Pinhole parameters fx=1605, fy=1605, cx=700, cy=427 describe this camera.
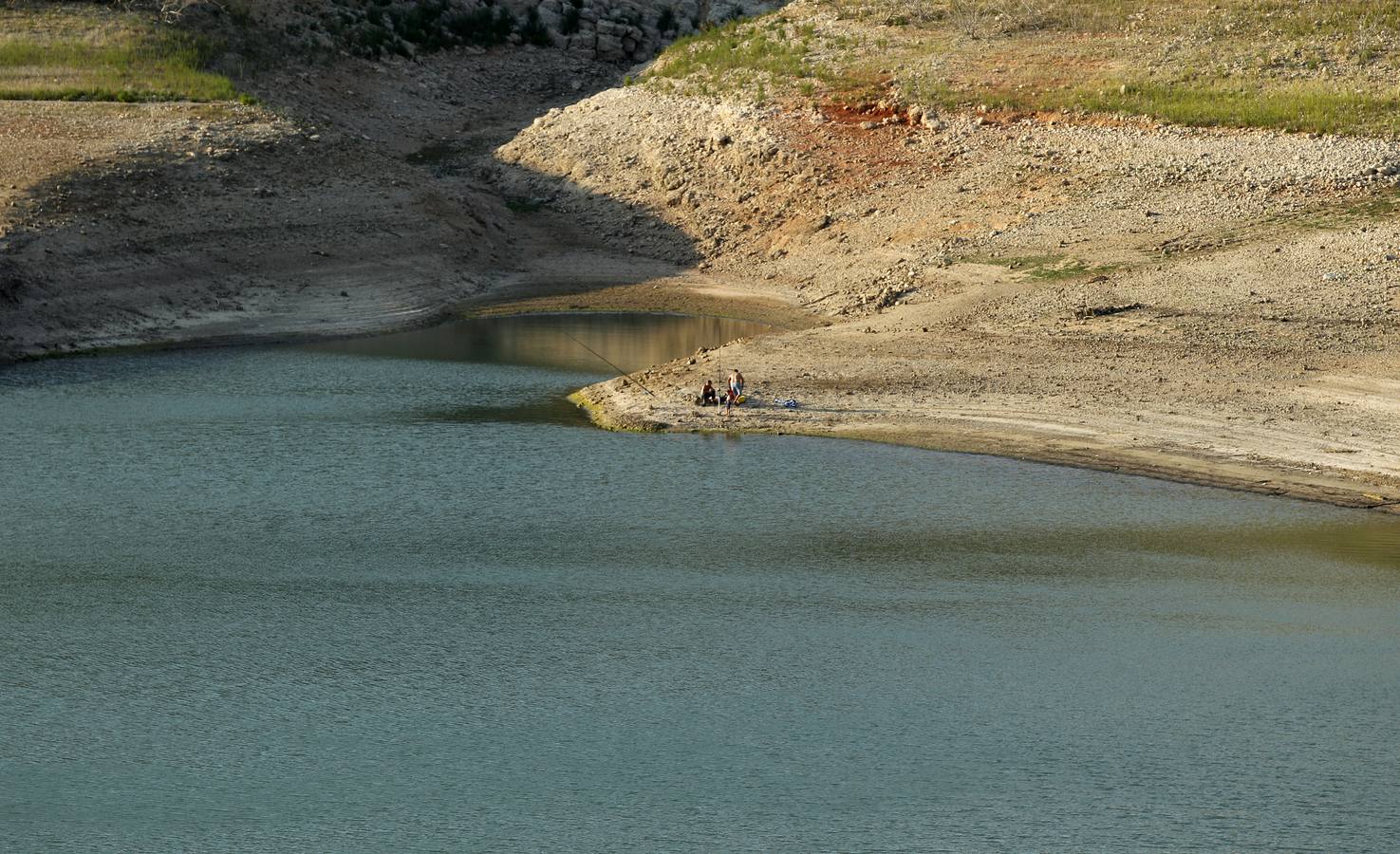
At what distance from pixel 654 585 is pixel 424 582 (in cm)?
335

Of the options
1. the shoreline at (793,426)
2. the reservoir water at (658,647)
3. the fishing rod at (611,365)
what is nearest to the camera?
the reservoir water at (658,647)

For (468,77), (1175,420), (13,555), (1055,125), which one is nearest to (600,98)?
(468,77)

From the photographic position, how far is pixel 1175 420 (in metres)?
29.6

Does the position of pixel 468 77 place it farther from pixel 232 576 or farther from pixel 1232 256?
pixel 232 576

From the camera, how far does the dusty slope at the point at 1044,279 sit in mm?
29547

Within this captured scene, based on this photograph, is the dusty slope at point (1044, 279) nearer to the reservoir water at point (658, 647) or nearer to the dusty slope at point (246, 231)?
the reservoir water at point (658, 647)

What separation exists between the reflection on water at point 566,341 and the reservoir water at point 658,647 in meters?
6.28

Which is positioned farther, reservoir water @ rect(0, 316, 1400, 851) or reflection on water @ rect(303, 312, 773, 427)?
reflection on water @ rect(303, 312, 773, 427)

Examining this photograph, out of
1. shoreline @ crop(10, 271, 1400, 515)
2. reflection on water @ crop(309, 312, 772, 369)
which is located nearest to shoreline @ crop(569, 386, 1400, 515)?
shoreline @ crop(10, 271, 1400, 515)

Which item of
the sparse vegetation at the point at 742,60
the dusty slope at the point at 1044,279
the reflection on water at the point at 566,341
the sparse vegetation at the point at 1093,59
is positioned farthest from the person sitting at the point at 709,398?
the sparse vegetation at the point at 742,60

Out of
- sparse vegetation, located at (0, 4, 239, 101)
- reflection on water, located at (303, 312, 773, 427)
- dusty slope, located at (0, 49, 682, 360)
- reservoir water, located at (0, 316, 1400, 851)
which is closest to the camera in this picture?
reservoir water, located at (0, 316, 1400, 851)

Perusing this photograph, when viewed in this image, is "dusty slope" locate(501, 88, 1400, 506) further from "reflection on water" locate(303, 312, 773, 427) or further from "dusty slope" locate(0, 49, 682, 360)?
"dusty slope" locate(0, 49, 682, 360)

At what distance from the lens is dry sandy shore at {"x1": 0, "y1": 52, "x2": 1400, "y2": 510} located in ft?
101

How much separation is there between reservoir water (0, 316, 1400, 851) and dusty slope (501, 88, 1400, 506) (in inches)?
74.0
